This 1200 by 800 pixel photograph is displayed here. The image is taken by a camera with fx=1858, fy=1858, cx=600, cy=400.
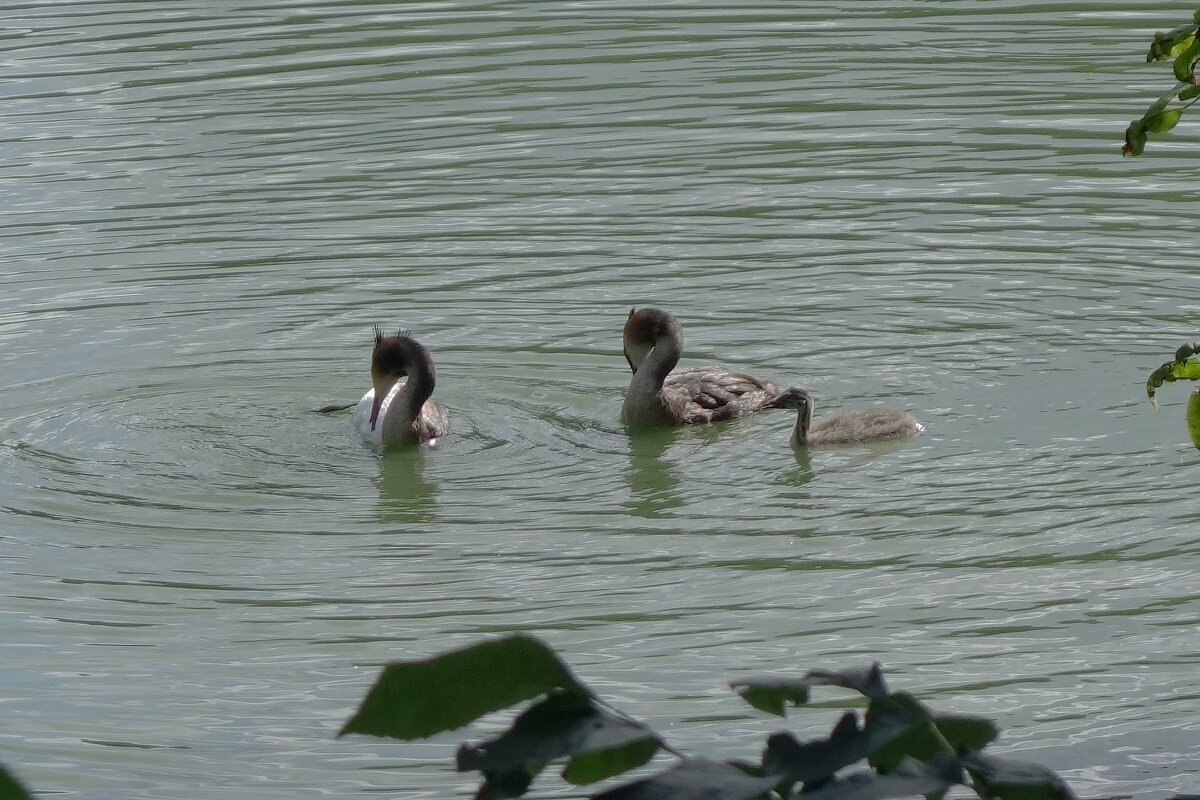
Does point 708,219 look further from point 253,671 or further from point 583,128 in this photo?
point 253,671

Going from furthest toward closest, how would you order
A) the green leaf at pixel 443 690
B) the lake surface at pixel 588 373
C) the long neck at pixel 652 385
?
the long neck at pixel 652 385 < the lake surface at pixel 588 373 < the green leaf at pixel 443 690

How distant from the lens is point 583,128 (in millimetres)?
15055

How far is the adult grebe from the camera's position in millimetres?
9609

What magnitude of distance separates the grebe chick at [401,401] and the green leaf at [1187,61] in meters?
6.40

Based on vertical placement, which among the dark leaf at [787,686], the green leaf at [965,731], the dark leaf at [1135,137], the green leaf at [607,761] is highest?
the dark leaf at [1135,137]

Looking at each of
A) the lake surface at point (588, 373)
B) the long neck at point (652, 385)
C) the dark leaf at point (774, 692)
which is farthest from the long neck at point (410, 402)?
the dark leaf at point (774, 692)

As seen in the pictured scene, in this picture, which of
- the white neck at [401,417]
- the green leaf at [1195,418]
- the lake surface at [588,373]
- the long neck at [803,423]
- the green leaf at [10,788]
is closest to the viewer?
the green leaf at [10,788]

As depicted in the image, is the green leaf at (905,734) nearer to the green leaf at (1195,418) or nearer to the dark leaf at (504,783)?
the dark leaf at (504,783)

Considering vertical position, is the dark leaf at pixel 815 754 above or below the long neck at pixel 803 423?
above

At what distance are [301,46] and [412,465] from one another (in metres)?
10.3

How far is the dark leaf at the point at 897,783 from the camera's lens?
125 centimetres

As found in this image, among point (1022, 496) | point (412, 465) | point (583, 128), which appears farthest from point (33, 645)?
point (583, 128)

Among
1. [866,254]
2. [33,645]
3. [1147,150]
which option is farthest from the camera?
[1147,150]

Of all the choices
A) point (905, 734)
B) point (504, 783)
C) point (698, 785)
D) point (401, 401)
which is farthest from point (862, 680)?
point (401, 401)
